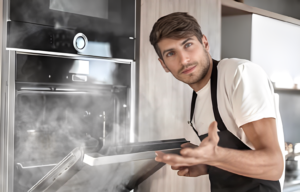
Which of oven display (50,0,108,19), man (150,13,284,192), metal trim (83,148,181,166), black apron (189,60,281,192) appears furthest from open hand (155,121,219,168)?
oven display (50,0,108,19)

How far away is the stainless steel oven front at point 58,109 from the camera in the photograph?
114cm

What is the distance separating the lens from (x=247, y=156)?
70 centimetres

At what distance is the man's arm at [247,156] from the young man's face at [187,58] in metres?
0.32

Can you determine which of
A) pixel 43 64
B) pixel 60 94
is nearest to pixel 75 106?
pixel 60 94

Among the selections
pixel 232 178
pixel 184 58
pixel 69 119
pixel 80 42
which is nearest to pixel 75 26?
pixel 80 42

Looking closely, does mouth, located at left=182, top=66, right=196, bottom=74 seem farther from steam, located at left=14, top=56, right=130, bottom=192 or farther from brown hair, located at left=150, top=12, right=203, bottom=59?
steam, located at left=14, top=56, right=130, bottom=192

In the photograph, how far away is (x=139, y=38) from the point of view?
1.45 m

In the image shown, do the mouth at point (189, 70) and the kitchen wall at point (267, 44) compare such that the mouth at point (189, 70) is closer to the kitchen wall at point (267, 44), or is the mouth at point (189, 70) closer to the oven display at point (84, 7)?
the oven display at point (84, 7)

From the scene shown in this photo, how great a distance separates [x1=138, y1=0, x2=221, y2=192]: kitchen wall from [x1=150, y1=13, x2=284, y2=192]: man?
0.99ft

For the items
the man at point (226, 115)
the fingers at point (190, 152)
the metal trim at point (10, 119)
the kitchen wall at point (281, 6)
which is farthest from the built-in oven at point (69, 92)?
the kitchen wall at point (281, 6)

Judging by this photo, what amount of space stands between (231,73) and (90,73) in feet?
2.28

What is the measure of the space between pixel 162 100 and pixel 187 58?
0.50 meters

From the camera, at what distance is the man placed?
68 cm

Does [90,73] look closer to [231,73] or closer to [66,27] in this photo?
[66,27]
